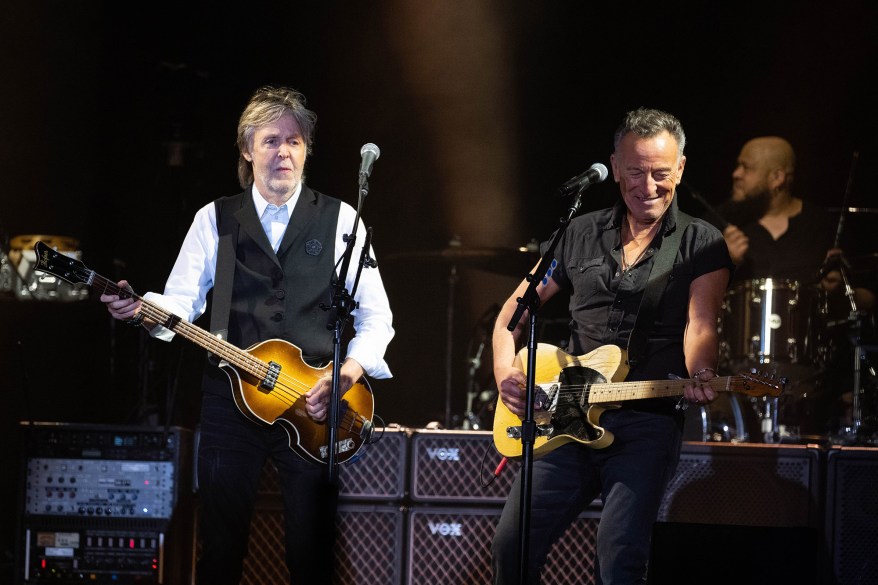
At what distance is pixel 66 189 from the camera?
8.04m

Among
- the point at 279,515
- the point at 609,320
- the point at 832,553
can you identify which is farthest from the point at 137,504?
the point at 832,553

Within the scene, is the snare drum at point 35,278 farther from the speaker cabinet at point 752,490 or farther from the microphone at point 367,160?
the speaker cabinet at point 752,490

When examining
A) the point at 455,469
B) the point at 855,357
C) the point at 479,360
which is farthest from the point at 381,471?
the point at 855,357

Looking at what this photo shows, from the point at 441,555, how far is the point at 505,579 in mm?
1344

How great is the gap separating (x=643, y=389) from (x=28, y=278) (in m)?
5.48

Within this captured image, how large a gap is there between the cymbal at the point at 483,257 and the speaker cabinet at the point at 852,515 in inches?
114

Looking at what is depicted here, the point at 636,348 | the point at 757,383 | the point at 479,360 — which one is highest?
the point at 636,348

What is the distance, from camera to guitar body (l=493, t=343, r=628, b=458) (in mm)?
3842

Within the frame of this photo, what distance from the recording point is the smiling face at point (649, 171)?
12.9 ft

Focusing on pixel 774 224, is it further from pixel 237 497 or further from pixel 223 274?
pixel 237 497

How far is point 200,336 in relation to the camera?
411cm

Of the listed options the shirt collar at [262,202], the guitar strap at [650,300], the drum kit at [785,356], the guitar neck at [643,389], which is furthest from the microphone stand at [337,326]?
the drum kit at [785,356]

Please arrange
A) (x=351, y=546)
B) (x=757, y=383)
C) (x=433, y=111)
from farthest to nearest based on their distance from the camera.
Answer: (x=433, y=111) → (x=351, y=546) → (x=757, y=383)

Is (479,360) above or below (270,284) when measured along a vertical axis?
below
